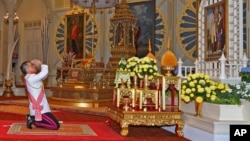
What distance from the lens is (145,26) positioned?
14.6 m

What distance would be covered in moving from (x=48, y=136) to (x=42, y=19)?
14.6 meters

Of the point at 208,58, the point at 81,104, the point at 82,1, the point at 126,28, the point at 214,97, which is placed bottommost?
the point at 81,104

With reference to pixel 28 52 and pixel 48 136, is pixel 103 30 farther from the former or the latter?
pixel 48 136

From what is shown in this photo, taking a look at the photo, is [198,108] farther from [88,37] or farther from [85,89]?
[88,37]

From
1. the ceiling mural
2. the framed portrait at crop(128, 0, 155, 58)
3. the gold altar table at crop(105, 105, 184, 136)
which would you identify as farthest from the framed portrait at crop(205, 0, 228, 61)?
the ceiling mural

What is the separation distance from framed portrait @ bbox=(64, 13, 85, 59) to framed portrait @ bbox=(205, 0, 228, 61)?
9481 millimetres

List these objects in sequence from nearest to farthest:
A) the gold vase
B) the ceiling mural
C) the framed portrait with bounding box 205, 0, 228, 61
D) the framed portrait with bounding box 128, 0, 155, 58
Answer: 1. the gold vase
2. the framed portrait with bounding box 205, 0, 228, 61
3. the framed portrait with bounding box 128, 0, 155, 58
4. the ceiling mural

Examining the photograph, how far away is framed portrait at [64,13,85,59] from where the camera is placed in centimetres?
1655

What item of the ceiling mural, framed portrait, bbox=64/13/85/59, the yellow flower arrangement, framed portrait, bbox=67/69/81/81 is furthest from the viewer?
framed portrait, bbox=64/13/85/59

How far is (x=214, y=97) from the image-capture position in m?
4.98

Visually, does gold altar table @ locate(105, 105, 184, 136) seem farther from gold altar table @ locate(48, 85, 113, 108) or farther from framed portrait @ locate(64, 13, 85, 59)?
framed portrait @ locate(64, 13, 85, 59)

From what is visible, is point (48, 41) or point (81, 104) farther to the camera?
point (48, 41)

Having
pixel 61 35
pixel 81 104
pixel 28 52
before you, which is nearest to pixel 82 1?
pixel 81 104

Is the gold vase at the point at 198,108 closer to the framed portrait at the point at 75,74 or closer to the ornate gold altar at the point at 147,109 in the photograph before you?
the ornate gold altar at the point at 147,109
